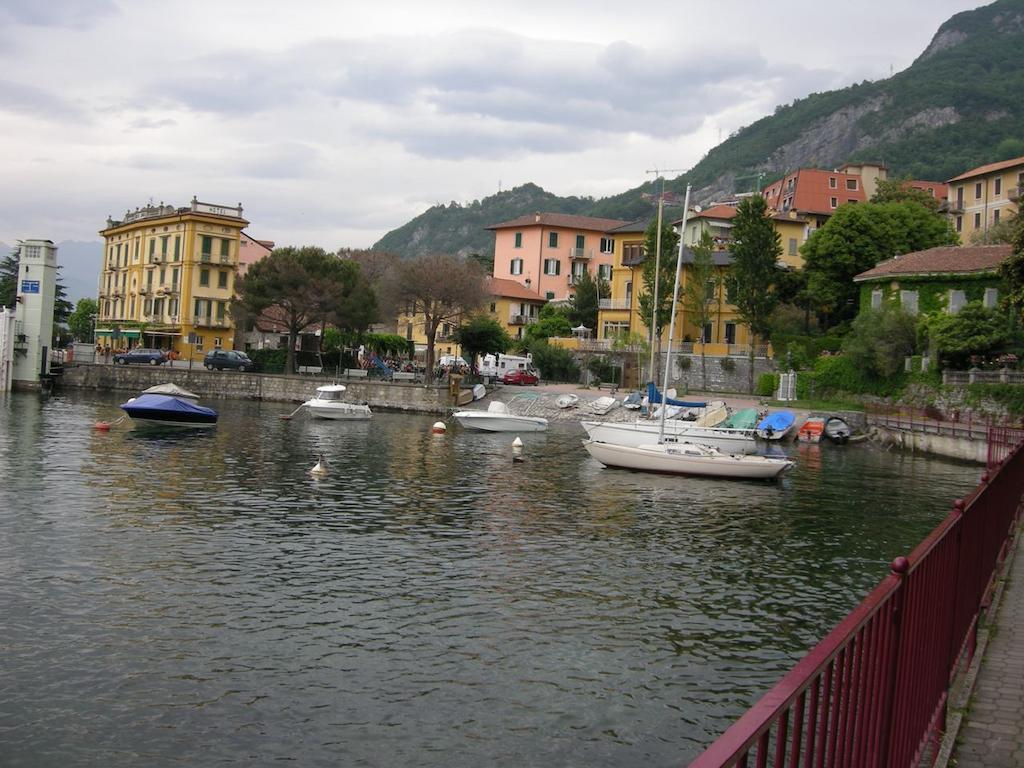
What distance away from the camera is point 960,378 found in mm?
49344

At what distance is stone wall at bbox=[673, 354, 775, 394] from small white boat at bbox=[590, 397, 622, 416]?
9198 millimetres

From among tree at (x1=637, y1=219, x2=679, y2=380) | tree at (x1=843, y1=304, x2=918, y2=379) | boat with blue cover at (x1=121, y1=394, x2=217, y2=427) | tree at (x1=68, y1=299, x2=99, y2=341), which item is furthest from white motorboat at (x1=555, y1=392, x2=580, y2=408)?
tree at (x1=68, y1=299, x2=99, y2=341)

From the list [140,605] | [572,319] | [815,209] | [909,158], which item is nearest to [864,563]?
[140,605]

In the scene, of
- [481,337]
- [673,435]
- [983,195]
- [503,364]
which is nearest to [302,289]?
[481,337]

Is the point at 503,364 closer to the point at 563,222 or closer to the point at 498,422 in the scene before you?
the point at 498,422

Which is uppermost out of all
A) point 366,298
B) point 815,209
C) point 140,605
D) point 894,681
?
point 815,209

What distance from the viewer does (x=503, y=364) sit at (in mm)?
74562

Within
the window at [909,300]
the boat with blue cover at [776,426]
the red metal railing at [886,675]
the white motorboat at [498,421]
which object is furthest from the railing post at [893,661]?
the window at [909,300]

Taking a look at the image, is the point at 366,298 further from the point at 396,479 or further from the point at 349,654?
the point at 349,654

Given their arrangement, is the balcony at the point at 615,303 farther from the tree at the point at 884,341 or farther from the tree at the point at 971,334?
the tree at the point at 971,334

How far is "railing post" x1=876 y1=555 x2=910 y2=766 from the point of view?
4871 millimetres

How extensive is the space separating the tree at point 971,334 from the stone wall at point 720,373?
51.5 feet

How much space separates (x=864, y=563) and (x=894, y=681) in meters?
14.9

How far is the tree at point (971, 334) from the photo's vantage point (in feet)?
161
